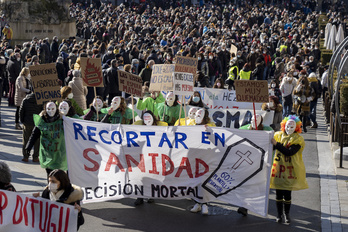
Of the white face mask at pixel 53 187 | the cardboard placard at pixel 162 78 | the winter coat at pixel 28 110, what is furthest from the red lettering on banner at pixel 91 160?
the winter coat at pixel 28 110

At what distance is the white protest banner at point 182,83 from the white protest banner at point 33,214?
15.8 feet

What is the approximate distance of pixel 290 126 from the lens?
30.3 feet

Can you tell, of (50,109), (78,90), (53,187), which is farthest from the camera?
(78,90)

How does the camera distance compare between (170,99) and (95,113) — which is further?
(170,99)

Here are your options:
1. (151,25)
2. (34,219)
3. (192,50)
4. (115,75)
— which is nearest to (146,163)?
(34,219)

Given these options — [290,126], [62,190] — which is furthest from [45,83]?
[62,190]

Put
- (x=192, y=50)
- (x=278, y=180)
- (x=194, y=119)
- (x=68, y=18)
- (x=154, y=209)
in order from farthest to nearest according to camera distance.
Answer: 1. (x=68, y=18)
2. (x=192, y=50)
3. (x=194, y=119)
4. (x=154, y=209)
5. (x=278, y=180)

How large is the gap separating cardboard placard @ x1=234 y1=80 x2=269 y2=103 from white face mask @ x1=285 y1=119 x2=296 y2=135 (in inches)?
48.4

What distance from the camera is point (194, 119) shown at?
10758 millimetres

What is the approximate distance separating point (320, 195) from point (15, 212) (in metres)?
5.70

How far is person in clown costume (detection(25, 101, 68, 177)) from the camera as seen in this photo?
1013cm

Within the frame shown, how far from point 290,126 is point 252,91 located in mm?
1451

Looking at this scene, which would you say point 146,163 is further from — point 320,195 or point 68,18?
point 68,18

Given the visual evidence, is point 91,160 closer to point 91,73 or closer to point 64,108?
point 64,108
